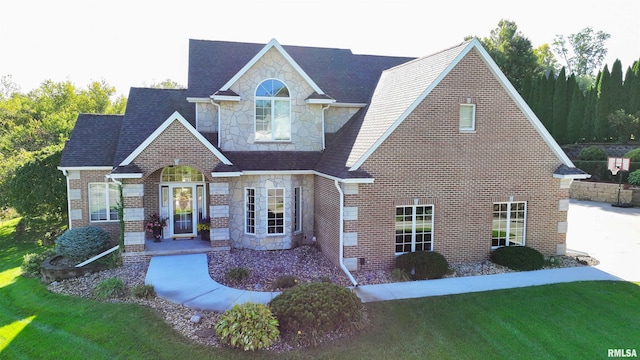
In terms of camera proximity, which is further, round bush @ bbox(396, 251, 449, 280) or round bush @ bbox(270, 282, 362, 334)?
round bush @ bbox(396, 251, 449, 280)

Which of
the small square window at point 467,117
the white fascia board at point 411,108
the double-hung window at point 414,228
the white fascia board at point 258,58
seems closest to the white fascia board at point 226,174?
the white fascia board at point 258,58

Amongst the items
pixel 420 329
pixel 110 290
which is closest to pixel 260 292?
pixel 110 290

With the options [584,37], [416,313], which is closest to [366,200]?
[416,313]

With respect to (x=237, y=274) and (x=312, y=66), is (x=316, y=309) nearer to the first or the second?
(x=237, y=274)

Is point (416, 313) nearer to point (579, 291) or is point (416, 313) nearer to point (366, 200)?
point (366, 200)

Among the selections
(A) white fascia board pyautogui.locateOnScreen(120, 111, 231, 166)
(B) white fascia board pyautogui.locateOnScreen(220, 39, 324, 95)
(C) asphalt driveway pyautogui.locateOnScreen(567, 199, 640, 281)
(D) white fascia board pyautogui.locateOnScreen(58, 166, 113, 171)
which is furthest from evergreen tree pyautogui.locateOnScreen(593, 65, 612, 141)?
(D) white fascia board pyautogui.locateOnScreen(58, 166, 113, 171)

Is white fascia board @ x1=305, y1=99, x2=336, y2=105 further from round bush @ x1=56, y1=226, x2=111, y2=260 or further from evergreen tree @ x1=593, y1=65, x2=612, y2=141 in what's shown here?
evergreen tree @ x1=593, y1=65, x2=612, y2=141
